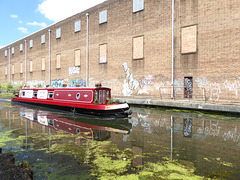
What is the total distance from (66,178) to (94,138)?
2.41 meters

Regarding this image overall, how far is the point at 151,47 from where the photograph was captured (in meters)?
14.4

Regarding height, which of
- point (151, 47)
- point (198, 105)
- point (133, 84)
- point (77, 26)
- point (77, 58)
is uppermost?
point (77, 26)

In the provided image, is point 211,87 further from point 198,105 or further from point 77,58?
point 77,58

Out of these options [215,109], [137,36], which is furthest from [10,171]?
[137,36]

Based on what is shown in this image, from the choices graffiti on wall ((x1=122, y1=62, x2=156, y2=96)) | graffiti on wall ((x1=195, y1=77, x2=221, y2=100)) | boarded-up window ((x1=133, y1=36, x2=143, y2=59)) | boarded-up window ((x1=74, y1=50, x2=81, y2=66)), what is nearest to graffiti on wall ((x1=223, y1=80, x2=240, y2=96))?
graffiti on wall ((x1=195, y1=77, x2=221, y2=100))

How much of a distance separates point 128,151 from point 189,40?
A: 10.9m

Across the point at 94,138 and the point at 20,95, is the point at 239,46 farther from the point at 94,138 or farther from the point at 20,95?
the point at 20,95

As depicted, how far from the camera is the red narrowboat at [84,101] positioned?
8.26 meters

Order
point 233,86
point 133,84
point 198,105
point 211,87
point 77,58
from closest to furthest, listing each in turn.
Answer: point 198,105, point 233,86, point 211,87, point 133,84, point 77,58

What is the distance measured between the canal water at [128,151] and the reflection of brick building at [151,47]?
6242 millimetres

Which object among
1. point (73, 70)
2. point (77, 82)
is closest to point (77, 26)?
point (73, 70)

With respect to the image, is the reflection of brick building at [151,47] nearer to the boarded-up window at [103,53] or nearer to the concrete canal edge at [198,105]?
the boarded-up window at [103,53]

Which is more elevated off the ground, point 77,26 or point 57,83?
point 77,26

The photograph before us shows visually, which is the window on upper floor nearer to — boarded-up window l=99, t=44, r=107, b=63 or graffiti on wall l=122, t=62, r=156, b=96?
graffiti on wall l=122, t=62, r=156, b=96
